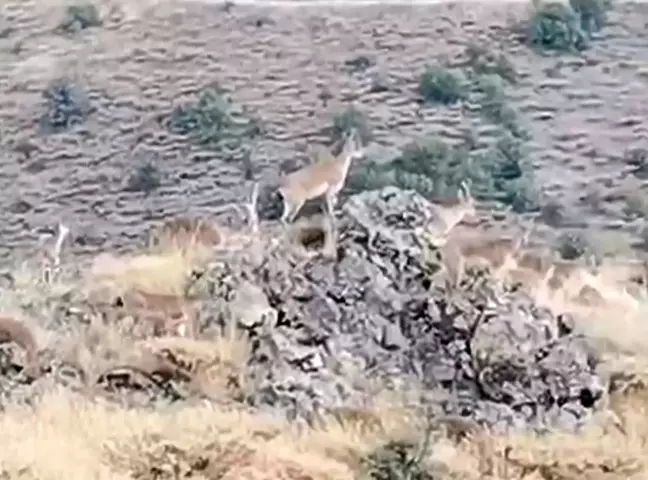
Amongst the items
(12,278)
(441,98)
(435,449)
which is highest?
(441,98)

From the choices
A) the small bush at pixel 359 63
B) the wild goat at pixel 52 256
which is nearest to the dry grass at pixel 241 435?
the wild goat at pixel 52 256

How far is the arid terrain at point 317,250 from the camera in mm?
2592

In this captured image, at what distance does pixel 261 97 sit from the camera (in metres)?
2.73

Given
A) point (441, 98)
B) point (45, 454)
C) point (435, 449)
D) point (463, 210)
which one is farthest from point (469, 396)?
point (45, 454)

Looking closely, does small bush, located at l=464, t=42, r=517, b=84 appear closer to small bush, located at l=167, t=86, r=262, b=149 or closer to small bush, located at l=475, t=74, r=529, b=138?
small bush, located at l=475, t=74, r=529, b=138

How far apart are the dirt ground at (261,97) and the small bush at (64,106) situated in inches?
0.5

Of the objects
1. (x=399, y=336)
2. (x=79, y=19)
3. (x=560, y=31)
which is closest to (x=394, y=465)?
(x=399, y=336)

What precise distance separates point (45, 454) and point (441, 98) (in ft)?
2.85

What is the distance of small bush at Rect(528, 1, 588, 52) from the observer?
2.71m

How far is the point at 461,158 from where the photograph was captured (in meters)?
2.69

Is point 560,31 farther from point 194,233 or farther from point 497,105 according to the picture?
point 194,233

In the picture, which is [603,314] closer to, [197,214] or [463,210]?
[463,210]

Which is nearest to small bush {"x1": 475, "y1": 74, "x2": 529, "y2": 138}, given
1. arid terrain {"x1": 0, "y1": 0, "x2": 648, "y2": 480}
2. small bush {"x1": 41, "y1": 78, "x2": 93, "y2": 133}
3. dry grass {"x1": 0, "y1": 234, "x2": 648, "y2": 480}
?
arid terrain {"x1": 0, "y1": 0, "x2": 648, "y2": 480}

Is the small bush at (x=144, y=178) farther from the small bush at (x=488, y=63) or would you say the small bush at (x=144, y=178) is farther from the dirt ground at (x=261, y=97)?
the small bush at (x=488, y=63)
